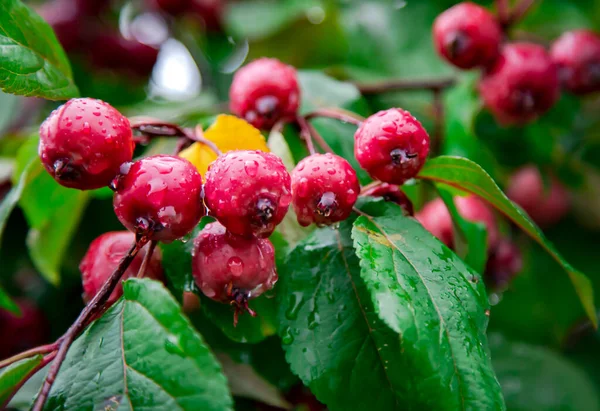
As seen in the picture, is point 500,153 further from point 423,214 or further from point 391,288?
point 391,288

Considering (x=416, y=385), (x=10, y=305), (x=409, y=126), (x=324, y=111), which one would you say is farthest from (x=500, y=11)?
(x=10, y=305)

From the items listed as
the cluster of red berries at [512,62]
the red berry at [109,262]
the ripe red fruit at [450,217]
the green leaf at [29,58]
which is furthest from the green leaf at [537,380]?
the green leaf at [29,58]

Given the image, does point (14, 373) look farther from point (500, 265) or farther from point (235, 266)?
point (500, 265)

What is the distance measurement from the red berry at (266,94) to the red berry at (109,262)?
13.8 inches

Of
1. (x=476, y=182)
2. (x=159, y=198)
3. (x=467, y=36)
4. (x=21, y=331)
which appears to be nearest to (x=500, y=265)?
(x=467, y=36)

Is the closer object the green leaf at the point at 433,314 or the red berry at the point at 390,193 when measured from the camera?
the green leaf at the point at 433,314

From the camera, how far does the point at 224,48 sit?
2.37 m

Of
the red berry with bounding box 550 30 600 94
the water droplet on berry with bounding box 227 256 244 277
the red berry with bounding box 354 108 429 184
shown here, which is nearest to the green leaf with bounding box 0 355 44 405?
the water droplet on berry with bounding box 227 256 244 277

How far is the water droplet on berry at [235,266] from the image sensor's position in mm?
783

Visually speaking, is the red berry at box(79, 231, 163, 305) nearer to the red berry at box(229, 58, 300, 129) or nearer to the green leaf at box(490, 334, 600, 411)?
the red berry at box(229, 58, 300, 129)

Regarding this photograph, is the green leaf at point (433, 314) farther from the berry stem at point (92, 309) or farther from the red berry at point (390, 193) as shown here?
the berry stem at point (92, 309)

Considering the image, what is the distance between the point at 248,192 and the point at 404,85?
Result: 926 mm

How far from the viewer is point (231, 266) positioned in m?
0.78

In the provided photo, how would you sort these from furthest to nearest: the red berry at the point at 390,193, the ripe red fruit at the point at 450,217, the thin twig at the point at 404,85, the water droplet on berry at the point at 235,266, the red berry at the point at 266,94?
the thin twig at the point at 404,85 < the ripe red fruit at the point at 450,217 < the red berry at the point at 266,94 < the red berry at the point at 390,193 < the water droplet on berry at the point at 235,266
